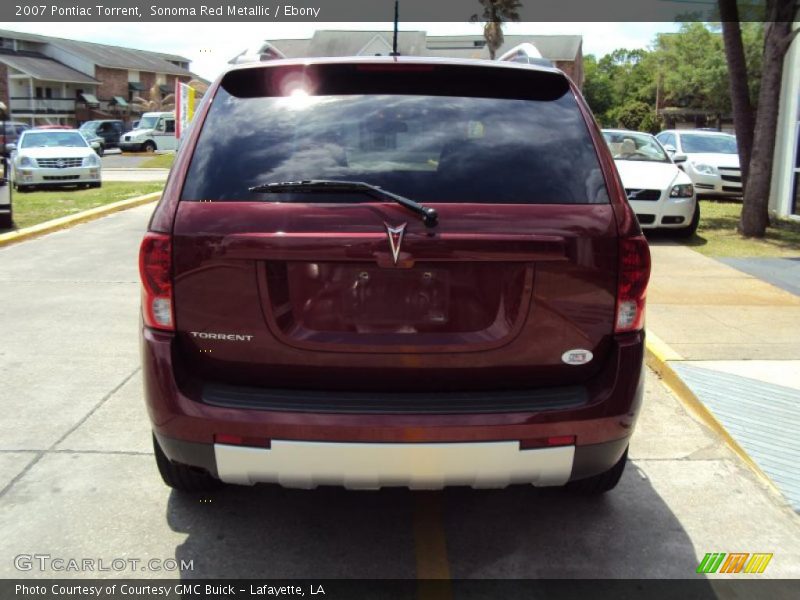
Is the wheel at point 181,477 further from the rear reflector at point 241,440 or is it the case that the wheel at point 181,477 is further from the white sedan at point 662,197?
the white sedan at point 662,197

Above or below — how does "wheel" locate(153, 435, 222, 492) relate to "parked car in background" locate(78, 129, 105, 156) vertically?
below

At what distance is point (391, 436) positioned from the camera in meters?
2.67

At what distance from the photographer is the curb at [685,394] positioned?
419 cm

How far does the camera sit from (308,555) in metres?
3.24

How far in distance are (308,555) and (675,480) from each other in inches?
75.9

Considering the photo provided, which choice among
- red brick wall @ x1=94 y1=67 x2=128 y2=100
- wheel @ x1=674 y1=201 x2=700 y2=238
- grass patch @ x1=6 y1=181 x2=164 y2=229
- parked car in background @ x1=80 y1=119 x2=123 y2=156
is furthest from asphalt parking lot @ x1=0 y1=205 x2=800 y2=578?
red brick wall @ x1=94 y1=67 x2=128 y2=100

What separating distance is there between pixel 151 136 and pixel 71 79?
24356 mm

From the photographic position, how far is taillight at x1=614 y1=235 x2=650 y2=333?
2.85 metres

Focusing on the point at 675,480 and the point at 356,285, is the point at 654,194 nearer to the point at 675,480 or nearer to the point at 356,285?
the point at 675,480

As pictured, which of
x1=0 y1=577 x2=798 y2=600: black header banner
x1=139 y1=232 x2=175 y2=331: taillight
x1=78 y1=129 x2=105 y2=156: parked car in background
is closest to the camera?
x1=139 y1=232 x2=175 y2=331: taillight

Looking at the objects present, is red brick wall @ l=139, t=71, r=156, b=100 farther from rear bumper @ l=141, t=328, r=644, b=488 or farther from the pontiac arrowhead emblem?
the pontiac arrowhead emblem

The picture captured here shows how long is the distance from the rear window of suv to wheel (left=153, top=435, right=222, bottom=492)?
3.99 ft

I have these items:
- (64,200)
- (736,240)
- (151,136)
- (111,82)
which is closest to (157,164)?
(151,136)

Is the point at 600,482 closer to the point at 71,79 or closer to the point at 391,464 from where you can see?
the point at 391,464
